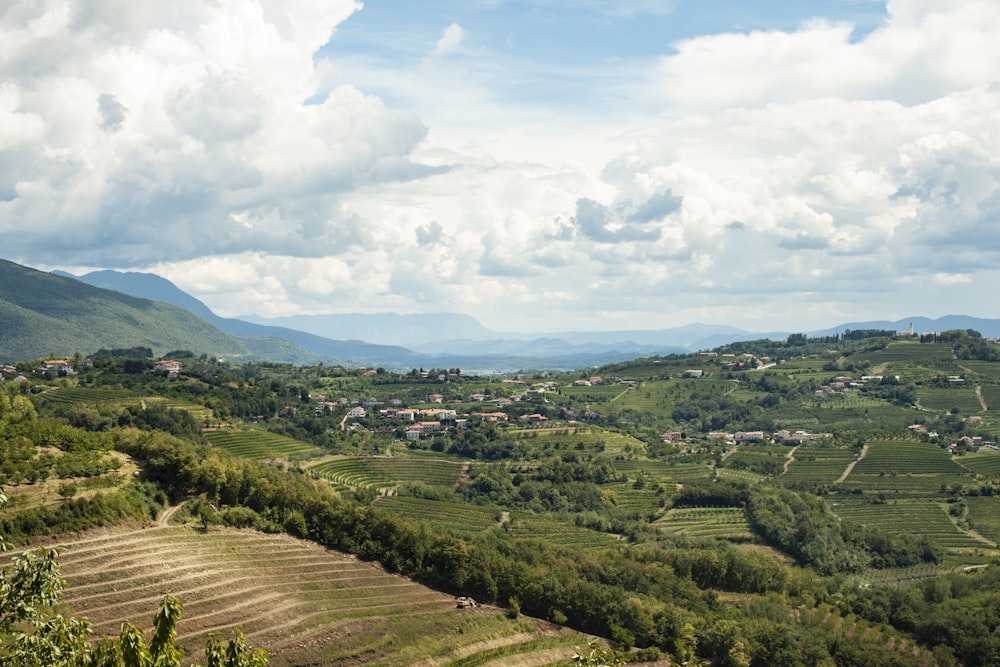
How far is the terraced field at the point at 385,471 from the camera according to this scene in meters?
90.9

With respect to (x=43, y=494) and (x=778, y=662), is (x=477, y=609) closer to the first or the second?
(x=778, y=662)

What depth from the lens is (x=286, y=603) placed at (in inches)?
1763

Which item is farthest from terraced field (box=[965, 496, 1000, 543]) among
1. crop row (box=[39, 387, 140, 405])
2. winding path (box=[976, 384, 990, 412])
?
crop row (box=[39, 387, 140, 405])

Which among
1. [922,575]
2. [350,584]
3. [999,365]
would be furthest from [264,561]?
[999,365]

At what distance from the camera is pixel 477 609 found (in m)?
51.8

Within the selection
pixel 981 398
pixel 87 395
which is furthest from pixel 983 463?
pixel 87 395

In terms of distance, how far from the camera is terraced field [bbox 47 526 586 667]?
133 ft

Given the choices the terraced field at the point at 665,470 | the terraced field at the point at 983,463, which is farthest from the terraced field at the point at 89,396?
the terraced field at the point at 983,463

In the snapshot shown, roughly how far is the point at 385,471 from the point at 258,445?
14.7 metres

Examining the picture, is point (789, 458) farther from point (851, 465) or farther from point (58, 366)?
point (58, 366)

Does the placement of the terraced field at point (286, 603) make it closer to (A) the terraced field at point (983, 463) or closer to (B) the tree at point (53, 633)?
(B) the tree at point (53, 633)

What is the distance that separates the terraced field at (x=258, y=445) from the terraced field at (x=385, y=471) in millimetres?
4291

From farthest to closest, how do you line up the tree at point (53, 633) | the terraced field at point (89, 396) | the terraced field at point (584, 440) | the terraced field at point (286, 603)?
the terraced field at point (584, 440), the terraced field at point (89, 396), the terraced field at point (286, 603), the tree at point (53, 633)

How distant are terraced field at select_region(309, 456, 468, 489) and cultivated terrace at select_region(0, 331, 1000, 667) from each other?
0.44 m
